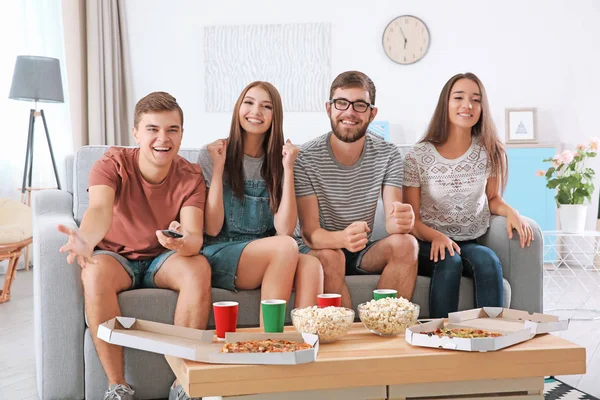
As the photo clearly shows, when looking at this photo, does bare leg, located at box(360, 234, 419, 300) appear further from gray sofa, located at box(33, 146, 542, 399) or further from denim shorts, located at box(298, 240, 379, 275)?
gray sofa, located at box(33, 146, 542, 399)

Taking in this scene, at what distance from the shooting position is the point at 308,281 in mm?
2195

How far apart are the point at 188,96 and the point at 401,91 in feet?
5.65

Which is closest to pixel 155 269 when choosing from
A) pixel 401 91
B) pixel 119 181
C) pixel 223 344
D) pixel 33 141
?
pixel 119 181

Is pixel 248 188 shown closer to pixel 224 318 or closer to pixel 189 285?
pixel 189 285

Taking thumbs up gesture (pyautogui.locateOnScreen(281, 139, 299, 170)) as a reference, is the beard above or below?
above

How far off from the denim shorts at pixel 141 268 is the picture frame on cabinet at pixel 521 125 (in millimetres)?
3904

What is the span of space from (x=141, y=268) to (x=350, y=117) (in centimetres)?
85

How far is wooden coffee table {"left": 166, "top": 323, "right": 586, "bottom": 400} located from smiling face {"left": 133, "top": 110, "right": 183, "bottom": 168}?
836 mm

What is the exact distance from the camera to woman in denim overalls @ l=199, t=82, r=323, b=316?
7.47ft

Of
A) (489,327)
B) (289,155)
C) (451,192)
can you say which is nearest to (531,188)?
(451,192)

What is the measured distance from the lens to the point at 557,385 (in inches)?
92.8

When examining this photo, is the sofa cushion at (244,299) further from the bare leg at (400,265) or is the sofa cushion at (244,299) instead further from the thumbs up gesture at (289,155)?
the thumbs up gesture at (289,155)

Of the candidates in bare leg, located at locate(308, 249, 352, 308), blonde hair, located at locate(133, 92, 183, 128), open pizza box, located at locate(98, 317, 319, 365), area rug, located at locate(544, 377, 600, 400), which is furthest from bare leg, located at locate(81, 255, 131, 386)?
area rug, located at locate(544, 377, 600, 400)

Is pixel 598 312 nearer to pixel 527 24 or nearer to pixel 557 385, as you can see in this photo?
pixel 557 385
